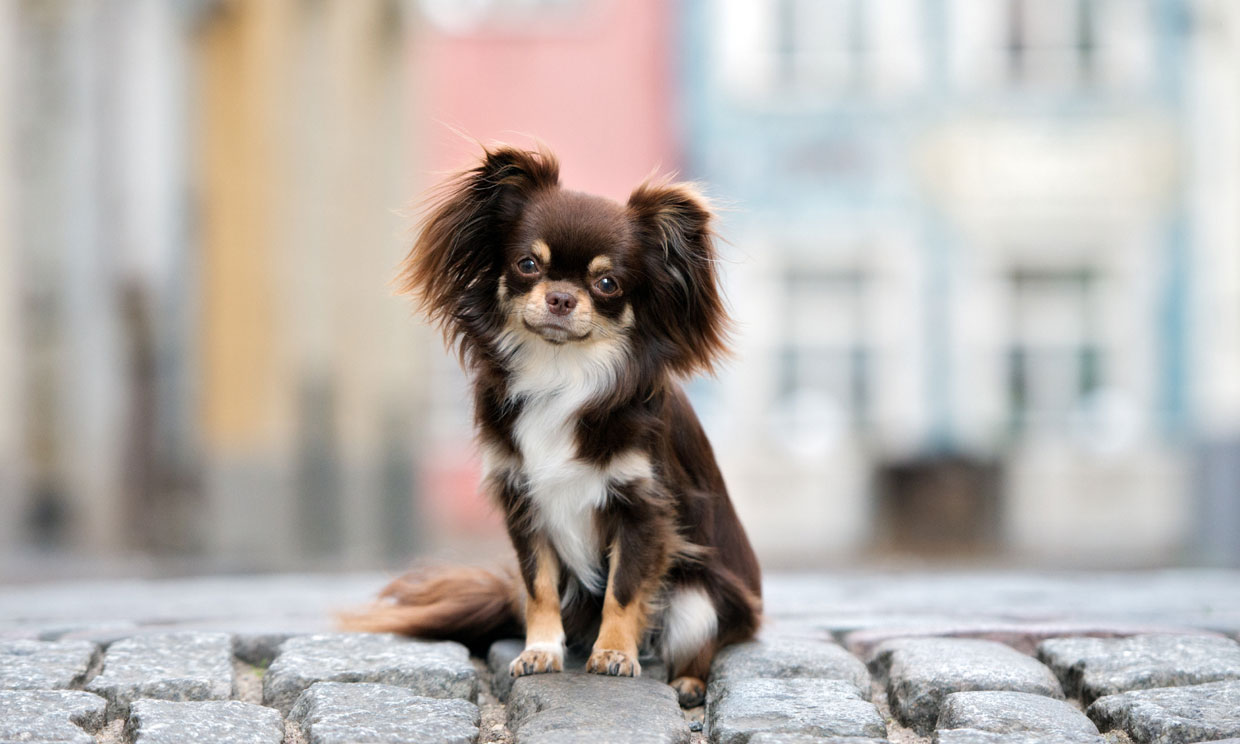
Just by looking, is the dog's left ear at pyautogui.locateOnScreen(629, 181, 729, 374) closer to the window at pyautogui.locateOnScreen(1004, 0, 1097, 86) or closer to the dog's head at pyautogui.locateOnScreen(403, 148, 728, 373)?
the dog's head at pyautogui.locateOnScreen(403, 148, 728, 373)

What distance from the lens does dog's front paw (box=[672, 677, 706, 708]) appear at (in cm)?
302

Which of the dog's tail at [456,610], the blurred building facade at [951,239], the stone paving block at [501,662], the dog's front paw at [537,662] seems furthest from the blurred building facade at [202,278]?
the dog's front paw at [537,662]

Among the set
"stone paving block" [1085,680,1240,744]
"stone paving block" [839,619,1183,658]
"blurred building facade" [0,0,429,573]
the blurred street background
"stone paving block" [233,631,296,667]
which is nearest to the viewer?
"stone paving block" [1085,680,1240,744]

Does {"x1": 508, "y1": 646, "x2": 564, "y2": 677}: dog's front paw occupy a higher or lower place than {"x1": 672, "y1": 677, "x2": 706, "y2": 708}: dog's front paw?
higher

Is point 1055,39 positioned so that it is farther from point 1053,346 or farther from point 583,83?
point 583,83

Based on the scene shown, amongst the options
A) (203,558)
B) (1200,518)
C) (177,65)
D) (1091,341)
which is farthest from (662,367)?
(1091,341)

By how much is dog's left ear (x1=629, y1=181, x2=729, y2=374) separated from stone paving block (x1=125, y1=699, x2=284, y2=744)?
3.40 ft

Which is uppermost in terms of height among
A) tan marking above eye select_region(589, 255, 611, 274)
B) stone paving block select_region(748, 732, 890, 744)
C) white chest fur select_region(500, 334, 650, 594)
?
tan marking above eye select_region(589, 255, 611, 274)

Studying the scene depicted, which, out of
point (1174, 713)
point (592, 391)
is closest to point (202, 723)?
point (592, 391)

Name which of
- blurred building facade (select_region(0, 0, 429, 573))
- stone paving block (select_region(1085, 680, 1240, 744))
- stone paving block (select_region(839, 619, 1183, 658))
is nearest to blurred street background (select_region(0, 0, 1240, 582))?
blurred building facade (select_region(0, 0, 429, 573))

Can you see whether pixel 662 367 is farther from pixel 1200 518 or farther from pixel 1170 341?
pixel 1170 341

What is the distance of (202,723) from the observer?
2.62m

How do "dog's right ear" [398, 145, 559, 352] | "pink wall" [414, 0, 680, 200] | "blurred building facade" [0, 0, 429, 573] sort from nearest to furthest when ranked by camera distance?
"dog's right ear" [398, 145, 559, 352] < "blurred building facade" [0, 0, 429, 573] < "pink wall" [414, 0, 680, 200]

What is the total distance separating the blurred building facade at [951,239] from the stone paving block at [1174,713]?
34.4ft
